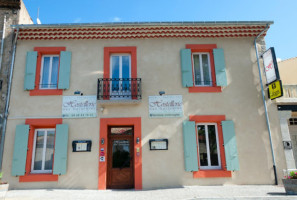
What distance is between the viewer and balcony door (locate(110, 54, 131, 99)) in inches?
304

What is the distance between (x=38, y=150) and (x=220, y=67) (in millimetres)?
7181

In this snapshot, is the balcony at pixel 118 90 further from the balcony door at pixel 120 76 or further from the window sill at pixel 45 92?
the window sill at pixel 45 92

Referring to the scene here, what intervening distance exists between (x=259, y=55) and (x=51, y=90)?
7.90m

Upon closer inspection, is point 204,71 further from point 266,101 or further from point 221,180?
point 221,180

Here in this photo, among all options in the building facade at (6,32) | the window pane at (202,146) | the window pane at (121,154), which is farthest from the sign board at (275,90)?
the building facade at (6,32)

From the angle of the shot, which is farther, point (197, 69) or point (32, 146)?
point (197, 69)

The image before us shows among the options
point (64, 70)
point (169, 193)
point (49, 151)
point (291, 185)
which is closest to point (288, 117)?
point (291, 185)

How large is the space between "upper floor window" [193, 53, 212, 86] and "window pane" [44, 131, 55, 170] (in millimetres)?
5617

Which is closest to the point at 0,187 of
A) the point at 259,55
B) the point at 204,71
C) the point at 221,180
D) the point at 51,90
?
the point at 51,90

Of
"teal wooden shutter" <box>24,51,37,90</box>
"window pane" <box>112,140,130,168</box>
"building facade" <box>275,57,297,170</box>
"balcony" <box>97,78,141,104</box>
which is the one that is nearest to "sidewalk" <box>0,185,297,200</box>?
"window pane" <box>112,140,130,168</box>

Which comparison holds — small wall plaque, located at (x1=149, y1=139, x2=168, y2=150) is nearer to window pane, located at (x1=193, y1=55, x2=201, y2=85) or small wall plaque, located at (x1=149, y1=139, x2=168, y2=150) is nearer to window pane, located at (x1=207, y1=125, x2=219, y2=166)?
window pane, located at (x1=207, y1=125, x2=219, y2=166)

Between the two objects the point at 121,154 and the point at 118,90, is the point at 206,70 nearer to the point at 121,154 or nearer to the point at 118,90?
the point at 118,90

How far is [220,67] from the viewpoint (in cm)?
797

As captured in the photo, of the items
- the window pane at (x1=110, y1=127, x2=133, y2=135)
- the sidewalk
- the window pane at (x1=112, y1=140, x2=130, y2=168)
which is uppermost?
the window pane at (x1=110, y1=127, x2=133, y2=135)
